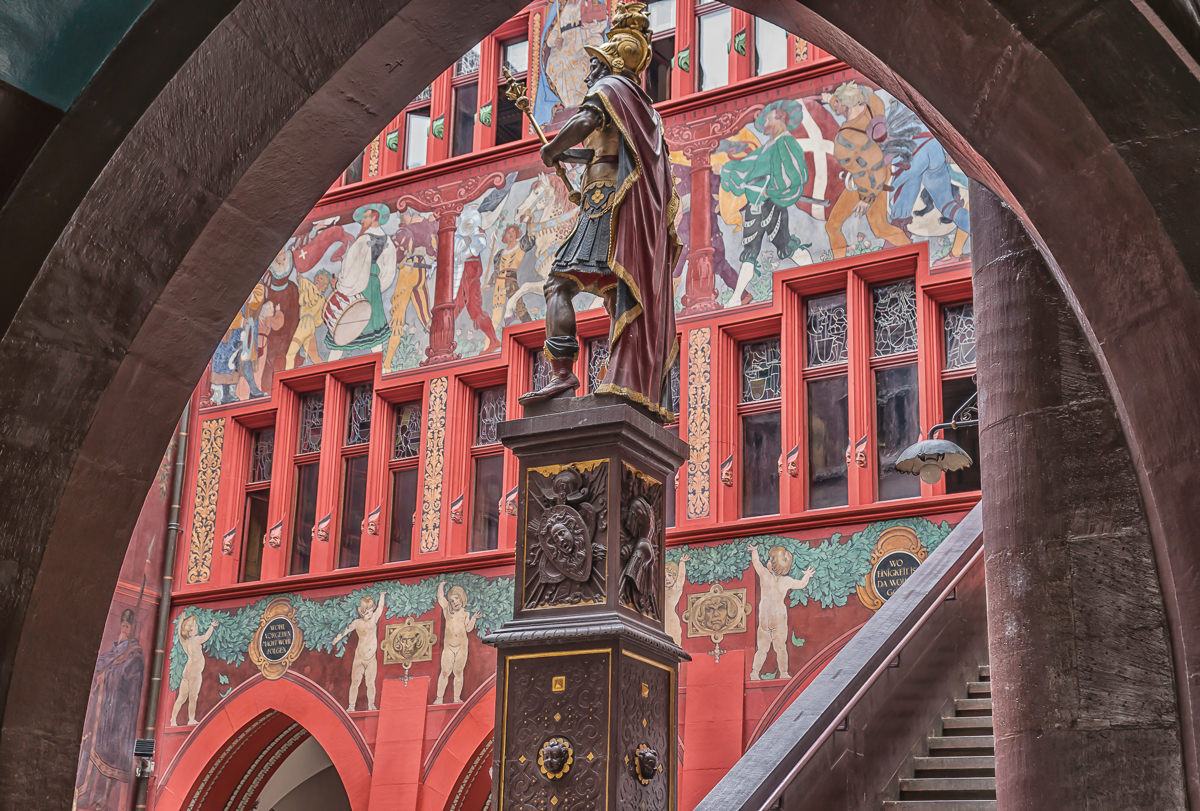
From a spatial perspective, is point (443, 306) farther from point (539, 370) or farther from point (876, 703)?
point (876, 703)

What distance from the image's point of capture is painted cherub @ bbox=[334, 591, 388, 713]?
1280cm

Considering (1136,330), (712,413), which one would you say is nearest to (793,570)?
(712,413)

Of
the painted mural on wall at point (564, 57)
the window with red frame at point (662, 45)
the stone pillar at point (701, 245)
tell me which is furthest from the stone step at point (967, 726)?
the painted mural on wall at point (564, 57)

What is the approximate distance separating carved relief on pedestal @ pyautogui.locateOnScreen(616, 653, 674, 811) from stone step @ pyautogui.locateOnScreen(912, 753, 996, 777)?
2.45 meters

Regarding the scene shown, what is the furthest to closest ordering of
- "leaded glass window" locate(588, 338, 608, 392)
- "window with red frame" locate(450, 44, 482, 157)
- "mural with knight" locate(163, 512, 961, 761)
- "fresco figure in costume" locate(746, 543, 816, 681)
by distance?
1. "window with red frame" locate(450, 44, 482, 157)
2. "leaded glass window" locate(588, 338, 608, 392)
3. "fresco figure in costume" locate(746, 543, 816, 681)
4. "mural with knight" locate(163, 512, 961, 761)

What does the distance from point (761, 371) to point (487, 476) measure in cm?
289

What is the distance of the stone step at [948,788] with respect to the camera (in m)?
6.02

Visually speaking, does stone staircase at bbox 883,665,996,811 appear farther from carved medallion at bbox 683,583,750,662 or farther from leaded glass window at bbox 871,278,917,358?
leaded glass window at bbox 871,278,917,358

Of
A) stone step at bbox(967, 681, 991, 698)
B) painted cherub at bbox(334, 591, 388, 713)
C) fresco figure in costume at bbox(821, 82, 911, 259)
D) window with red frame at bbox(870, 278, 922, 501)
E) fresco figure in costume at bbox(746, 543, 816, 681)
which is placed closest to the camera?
stone step at bbox(967, 681, 991, 698)

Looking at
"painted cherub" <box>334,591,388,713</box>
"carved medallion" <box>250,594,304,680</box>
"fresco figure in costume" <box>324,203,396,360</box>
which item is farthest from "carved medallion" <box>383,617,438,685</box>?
"fresco figure in costume" <box>324,203,396,360</box>

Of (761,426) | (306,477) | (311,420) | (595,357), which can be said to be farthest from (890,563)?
(311,420)

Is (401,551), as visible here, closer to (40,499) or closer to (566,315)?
(566,315)

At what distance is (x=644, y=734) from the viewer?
424cm

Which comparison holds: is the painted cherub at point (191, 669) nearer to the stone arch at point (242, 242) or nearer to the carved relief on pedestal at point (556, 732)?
the carved relief on pedestal at point (556, 732)
